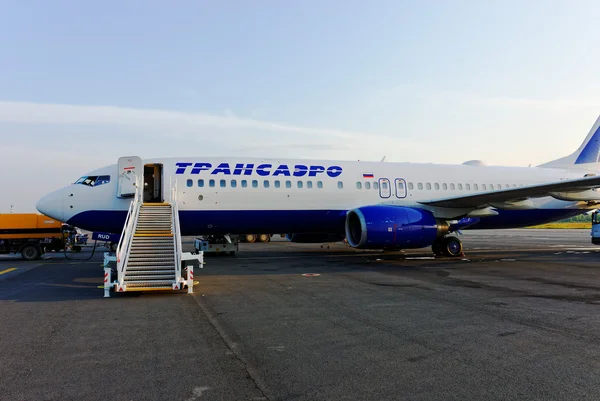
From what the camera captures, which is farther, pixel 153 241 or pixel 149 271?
pixel 153 241

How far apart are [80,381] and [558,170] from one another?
24345 millimetres

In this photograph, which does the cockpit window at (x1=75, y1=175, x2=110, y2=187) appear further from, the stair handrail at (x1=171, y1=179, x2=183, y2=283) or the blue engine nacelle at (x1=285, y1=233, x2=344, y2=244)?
the blue engine nacelle at (x1=285, y1=233, x2=344, y2=244)

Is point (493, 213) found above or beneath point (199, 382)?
above

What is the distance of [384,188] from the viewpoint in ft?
62.0

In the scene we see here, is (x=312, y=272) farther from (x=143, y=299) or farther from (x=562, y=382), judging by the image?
(x=562, y=382)

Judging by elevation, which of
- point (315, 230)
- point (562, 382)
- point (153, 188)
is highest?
point (153, 188)

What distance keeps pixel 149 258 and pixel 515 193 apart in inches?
495

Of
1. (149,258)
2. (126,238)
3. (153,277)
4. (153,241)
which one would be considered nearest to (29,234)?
(153,241)

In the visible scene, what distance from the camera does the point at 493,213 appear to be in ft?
60.3

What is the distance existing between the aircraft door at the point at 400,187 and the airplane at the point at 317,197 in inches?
1.7

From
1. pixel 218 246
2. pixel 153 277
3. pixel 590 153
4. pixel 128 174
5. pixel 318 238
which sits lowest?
pixel 153 277

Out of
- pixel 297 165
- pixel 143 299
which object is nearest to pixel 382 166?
pixel 297 165

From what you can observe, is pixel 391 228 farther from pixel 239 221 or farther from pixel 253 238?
pixel 253 238

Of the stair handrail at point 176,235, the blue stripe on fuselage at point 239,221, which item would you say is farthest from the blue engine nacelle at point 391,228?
the stair handrail at point 176,235
